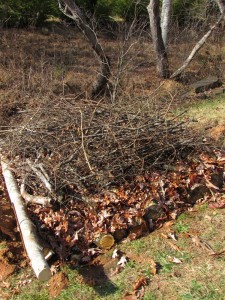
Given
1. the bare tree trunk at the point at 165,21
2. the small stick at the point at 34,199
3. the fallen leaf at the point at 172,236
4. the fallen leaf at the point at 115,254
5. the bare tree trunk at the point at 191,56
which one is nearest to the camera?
the fallen leaf at the point at 115,254

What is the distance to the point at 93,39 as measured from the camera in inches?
421

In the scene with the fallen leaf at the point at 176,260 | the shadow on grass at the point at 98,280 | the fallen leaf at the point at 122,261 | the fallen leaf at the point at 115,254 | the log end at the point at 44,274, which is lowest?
the shadow on grass at the point at 98,280

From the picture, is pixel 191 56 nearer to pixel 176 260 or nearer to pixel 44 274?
pixel 176 260

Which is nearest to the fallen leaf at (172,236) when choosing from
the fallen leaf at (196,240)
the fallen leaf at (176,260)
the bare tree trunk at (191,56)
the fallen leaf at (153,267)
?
the fallen leaf at (196,240)

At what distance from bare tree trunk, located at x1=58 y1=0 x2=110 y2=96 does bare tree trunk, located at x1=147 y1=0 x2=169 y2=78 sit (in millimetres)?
1829

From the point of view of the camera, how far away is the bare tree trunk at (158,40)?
1161 centimetres

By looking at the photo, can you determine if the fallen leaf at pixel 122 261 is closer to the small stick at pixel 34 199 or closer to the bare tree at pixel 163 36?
the small stick at pixel 34 199

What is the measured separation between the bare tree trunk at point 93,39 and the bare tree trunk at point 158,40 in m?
1.83

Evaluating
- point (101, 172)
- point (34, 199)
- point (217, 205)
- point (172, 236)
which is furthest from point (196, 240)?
point (34, 199)

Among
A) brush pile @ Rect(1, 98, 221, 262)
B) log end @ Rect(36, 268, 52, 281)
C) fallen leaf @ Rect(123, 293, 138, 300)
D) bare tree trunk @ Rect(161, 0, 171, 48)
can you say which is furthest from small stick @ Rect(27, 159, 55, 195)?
bare tree trunk @ Rect(161, 0, 171, 48)

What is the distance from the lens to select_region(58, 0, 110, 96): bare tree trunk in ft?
33.9

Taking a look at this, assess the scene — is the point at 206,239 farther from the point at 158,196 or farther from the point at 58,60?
the point at 58,60

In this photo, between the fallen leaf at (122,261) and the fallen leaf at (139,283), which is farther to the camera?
the fallen leaf at (122,261)

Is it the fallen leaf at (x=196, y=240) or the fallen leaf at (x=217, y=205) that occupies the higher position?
the fallen leaf at (x=217, y=205)
